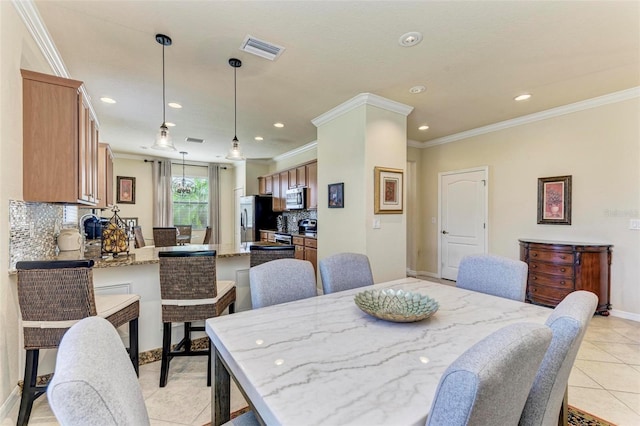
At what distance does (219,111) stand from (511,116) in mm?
4166

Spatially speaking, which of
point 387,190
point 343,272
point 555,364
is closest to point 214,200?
point 387,190

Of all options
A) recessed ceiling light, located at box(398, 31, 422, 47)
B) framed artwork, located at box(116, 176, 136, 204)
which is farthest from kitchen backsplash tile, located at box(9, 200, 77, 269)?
framed artwork, located at box(116, 176, 136, 204)

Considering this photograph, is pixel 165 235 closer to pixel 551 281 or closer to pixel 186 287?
pixel 186 287

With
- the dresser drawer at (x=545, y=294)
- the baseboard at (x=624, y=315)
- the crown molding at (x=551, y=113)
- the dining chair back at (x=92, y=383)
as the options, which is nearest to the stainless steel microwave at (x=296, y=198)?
the crown molding at (x=551, y=113)

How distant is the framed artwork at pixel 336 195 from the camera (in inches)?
151

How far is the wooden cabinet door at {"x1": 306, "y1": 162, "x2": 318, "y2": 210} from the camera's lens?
17.1 feet

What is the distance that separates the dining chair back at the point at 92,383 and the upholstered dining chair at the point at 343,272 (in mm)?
1287

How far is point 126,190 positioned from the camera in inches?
274

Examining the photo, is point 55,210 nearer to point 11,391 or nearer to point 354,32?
point 11,391

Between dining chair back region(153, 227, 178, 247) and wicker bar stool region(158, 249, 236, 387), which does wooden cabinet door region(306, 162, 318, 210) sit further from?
wicker bar stool region(158, 249, 236, 387)

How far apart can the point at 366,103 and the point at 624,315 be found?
13.0ft

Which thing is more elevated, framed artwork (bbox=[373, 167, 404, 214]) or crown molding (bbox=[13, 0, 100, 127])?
crown molding (bbox=[13, 0, 100, 127])

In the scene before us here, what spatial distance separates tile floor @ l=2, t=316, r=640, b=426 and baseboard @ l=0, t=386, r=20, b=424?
0.09 feet

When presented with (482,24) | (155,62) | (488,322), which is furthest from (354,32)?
(488,322)
